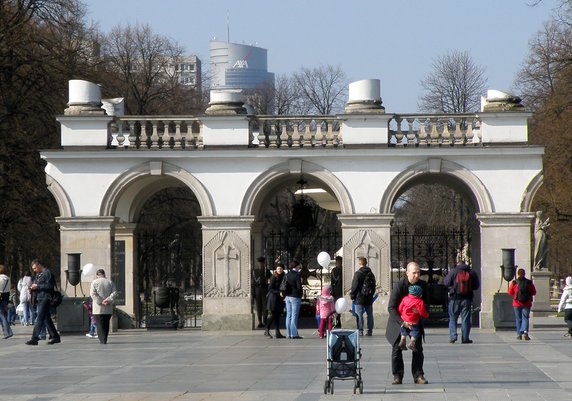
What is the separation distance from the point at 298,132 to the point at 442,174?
3.35 m

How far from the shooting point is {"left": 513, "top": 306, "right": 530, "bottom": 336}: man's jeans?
28859mm

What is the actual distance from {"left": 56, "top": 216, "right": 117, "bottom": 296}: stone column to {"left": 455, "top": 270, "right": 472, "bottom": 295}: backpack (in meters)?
8.70

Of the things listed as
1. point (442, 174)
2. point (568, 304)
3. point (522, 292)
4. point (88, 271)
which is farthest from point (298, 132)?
point (568, 304)

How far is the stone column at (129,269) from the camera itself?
116 feet

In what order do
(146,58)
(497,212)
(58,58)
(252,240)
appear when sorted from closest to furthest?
(497,212) < (252,240) < (58,58) < (146,58)

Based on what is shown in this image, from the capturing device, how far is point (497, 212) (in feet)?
107

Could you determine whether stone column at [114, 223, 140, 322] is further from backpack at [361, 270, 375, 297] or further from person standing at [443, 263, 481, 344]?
person standing at [443, 263, 481, 344]

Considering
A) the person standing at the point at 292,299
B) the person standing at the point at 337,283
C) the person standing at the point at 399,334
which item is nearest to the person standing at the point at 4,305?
the person standing at the point at 292,299

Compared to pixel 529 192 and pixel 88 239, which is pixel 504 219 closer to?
pixel 529 192

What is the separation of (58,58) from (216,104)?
11205mm

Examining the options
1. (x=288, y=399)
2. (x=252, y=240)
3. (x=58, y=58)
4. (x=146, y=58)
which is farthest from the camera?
(x=146, y=58)

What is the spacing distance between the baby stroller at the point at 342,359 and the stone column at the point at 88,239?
15240 mm

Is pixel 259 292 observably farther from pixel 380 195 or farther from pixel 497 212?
pixel 497 212

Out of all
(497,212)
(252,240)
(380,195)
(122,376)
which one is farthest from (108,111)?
(122,376)
